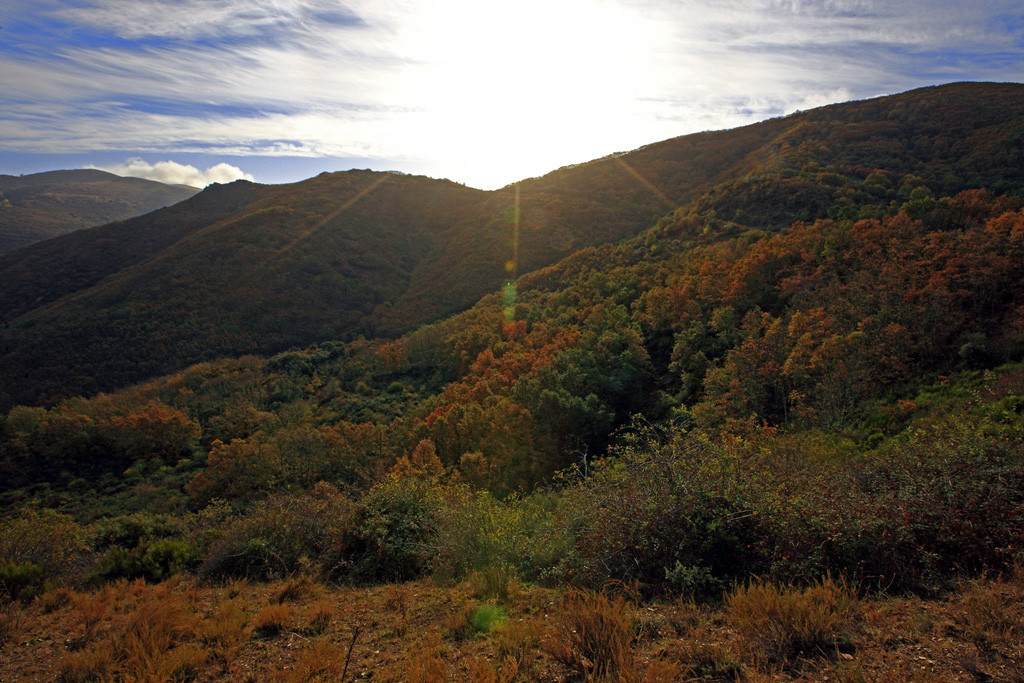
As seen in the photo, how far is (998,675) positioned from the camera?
276 cm

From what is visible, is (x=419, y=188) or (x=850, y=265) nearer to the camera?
(x=850, y=265)

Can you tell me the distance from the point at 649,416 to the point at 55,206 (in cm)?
20490

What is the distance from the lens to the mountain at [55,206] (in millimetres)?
113625

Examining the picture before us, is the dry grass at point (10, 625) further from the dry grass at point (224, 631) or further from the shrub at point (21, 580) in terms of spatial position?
the dry grass at point (224, 631)

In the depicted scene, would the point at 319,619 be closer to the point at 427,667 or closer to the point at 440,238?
the point at 427,667

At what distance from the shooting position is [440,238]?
76500 millimetres

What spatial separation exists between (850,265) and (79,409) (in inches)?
1783

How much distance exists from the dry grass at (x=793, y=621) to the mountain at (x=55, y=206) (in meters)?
157

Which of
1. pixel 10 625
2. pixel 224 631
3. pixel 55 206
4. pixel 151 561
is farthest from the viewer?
pixel 55 206

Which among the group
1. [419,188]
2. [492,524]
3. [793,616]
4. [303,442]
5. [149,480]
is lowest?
[149,480]

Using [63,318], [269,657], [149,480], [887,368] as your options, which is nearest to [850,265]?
[887,368]

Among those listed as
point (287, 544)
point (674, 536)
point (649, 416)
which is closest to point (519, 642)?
point (674, 536)

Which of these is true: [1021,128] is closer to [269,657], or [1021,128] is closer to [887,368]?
[887,368]

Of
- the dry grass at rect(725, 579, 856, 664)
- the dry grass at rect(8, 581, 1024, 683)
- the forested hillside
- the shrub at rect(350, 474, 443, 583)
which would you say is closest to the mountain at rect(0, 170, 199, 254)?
the forested hillside
